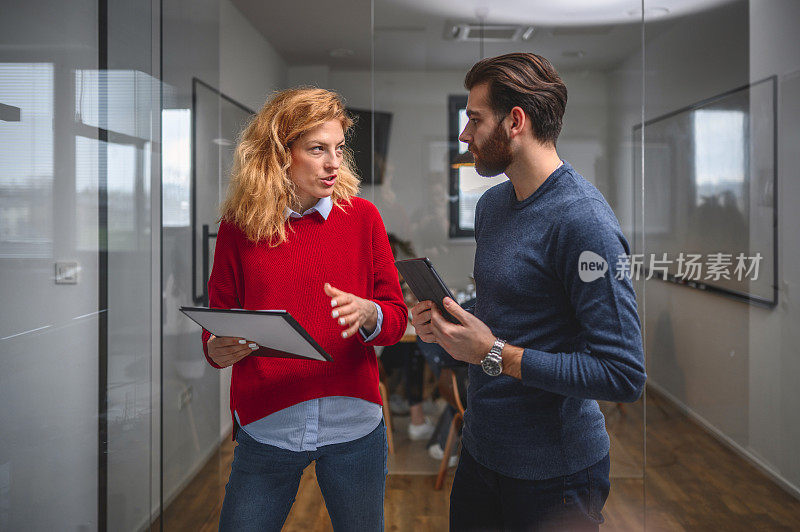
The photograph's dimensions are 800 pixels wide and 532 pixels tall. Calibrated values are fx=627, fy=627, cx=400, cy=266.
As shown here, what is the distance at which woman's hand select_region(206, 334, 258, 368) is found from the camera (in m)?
1.31

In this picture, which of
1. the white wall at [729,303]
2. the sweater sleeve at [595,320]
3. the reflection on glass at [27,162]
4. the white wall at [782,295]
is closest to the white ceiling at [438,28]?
the white wall at [729,303]

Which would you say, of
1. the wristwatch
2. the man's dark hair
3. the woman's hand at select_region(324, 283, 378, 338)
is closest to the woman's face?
the woman's hand at select_region(324, 283, 378, 338)

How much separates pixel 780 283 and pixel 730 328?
0.79ft

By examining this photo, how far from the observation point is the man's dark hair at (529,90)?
47.3 inches

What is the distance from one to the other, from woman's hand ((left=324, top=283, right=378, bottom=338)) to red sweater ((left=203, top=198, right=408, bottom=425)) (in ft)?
0.30

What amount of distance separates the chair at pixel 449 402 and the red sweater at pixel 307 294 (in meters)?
1.54

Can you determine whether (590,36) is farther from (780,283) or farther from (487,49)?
(780,283)

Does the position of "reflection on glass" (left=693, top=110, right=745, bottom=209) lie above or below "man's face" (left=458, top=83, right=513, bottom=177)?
above

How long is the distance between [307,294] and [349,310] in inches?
7.1

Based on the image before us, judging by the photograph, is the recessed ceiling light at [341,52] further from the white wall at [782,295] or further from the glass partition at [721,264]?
the white wall at [782,295]

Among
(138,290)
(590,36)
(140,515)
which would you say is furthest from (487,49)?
(140,515)

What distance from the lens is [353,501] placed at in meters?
1.40

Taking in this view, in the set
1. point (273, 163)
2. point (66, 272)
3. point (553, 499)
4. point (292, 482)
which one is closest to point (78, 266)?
point (66, 272)

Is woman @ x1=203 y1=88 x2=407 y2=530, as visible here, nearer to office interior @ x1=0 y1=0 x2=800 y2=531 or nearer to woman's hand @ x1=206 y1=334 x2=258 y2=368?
woman's hand @ x1=206 y1=334 x2=258 y2=368
